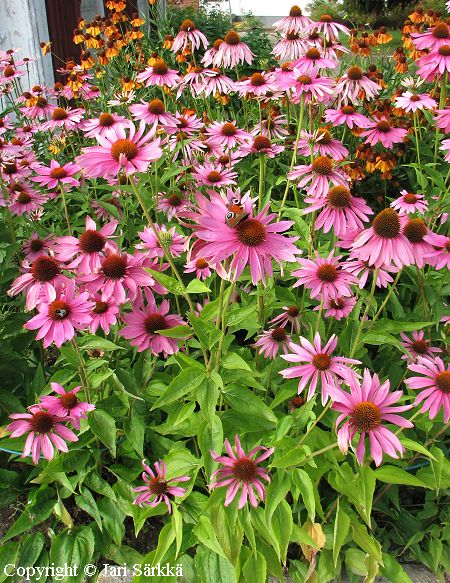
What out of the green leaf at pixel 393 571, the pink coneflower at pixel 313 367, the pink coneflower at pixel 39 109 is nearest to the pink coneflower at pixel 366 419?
the pink coneflower at pixel 313 367

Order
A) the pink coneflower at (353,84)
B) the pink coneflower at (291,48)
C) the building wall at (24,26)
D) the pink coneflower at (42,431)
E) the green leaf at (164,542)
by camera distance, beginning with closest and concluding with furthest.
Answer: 1. the pink coneflower at (42,431)
2. the green leaf at (164,542)
3. the pink coneflower at (353,84)
4. the pink coneflower at (291,48)
5. the building wall at (24,26)

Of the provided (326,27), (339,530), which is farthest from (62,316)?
(326,27)

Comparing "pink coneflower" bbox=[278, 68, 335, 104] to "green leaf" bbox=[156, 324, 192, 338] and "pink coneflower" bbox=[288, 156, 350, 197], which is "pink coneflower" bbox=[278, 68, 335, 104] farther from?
"green leaf" bbox=[156, 324, 192, 338]

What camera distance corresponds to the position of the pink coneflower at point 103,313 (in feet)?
4.46

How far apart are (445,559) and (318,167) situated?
3.61 feet

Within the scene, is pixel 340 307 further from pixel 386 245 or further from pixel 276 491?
pixel 276 491

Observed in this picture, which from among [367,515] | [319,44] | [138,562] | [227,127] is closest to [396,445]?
[367,515]

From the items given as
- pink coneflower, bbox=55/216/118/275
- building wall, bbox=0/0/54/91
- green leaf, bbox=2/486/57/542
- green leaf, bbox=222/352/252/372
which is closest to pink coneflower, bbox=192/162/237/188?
pink coneflower, bbox=55/216/118/275

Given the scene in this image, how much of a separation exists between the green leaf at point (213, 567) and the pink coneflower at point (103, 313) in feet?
2.08

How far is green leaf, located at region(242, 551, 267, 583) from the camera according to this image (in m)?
1.38

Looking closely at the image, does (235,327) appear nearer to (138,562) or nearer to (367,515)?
(367,515)

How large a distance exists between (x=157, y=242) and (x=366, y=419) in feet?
2.62

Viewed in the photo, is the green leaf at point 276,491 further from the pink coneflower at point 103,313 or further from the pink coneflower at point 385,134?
the pink coneflower at point 385,134

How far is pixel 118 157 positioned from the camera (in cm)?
123
